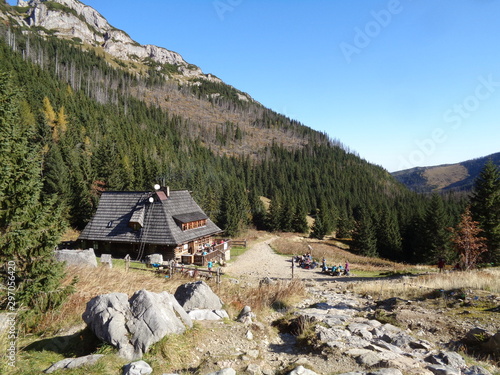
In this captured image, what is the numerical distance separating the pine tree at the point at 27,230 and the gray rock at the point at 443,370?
938 centimetres

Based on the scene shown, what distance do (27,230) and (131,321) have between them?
13.2 feet

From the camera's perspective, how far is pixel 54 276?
296 inches

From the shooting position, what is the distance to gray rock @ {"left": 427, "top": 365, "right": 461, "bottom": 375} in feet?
18.1

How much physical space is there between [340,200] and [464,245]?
95244mm

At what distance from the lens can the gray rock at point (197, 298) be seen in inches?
367

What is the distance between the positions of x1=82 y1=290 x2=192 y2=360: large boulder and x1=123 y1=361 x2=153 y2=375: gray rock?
39 centimetres

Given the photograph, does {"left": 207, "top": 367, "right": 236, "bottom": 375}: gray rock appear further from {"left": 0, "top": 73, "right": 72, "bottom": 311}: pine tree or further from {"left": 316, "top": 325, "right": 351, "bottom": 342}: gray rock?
{"left": 0, "top": 73, "right": 72, "bottom": 311}: pine tree

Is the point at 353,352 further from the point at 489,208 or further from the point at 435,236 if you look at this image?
the point at 435,236

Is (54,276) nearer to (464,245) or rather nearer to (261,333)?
(261,333)

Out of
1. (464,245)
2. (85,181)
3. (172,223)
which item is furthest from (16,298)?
(85,181)

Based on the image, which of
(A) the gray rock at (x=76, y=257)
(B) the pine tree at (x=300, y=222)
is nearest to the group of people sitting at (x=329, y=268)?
(A) the gray rock at (x=76, y=257)

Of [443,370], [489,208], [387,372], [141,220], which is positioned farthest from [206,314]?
[489,208]

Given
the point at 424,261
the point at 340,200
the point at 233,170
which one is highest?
the point at 233,170

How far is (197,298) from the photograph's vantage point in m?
9.47
